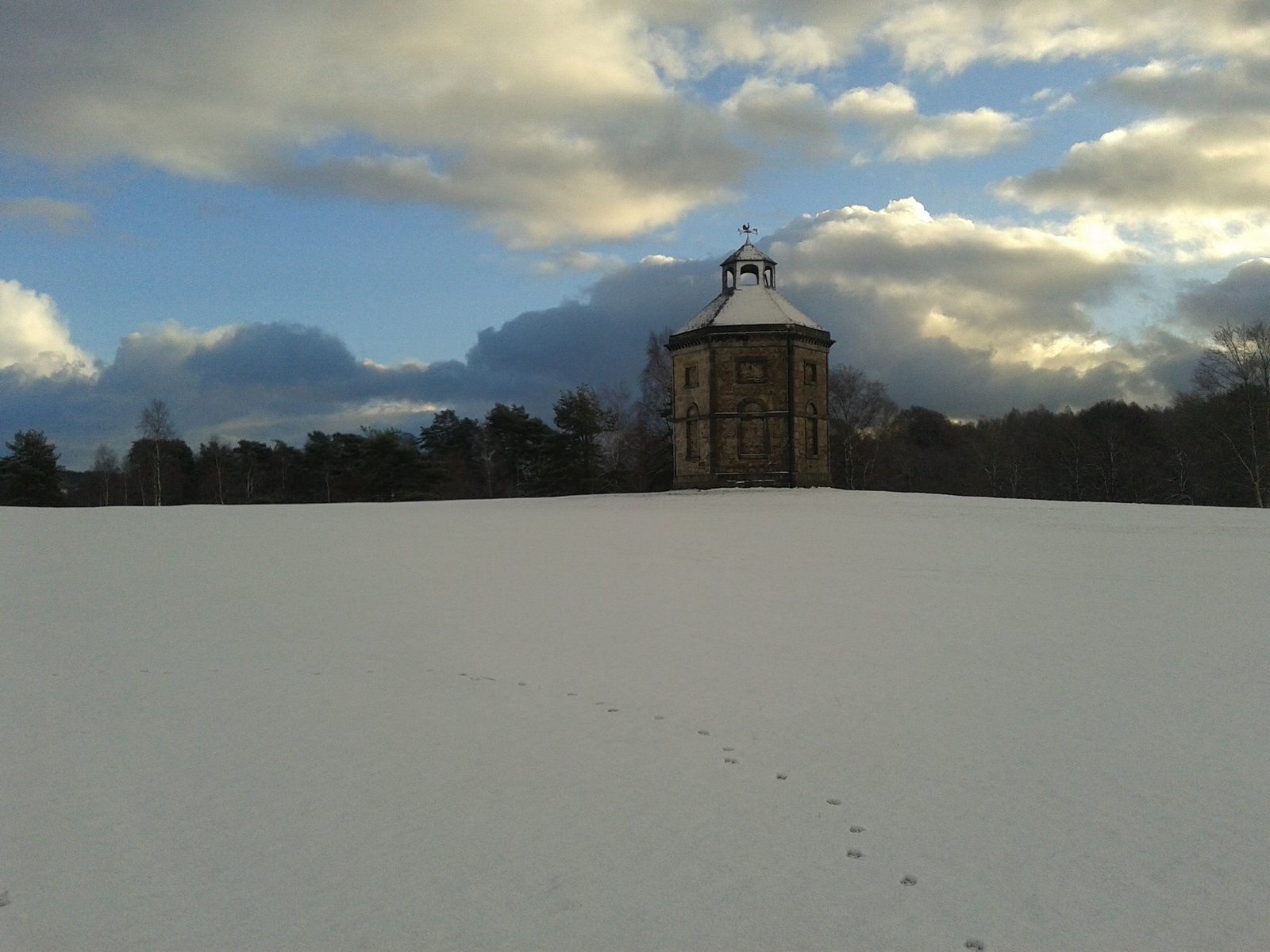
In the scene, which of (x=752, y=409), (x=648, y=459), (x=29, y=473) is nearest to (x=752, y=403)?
(x=752, y=409)

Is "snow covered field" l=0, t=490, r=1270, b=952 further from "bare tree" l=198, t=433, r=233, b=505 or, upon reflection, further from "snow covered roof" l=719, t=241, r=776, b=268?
"bare tree" l=198, t=433, r=233, b=505

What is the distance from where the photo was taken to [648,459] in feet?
170

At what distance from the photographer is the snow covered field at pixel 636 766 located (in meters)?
4.00

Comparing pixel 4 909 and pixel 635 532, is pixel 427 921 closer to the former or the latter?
pixel 4 909

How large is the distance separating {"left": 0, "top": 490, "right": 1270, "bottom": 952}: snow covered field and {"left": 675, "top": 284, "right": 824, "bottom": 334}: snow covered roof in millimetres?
25617

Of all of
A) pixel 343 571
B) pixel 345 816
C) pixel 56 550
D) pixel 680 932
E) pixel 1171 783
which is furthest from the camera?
pixel 56 550

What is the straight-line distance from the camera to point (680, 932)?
386 centimetres

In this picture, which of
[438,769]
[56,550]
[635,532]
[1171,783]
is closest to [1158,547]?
[635,532]

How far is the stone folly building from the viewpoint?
1441 inches

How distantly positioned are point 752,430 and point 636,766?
31647 mm

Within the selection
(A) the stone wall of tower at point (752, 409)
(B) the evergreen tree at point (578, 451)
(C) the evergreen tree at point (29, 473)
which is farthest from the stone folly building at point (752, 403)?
(C) the evergreen tree at point (29, 473)

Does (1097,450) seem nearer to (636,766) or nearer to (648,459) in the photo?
(648,459)

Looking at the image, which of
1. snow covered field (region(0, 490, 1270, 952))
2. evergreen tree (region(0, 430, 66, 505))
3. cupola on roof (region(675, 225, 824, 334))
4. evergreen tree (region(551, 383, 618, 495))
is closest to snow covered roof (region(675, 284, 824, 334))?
cupola on roof (region(675, 225, 824, 334))

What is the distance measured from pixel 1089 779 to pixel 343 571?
12.0m
